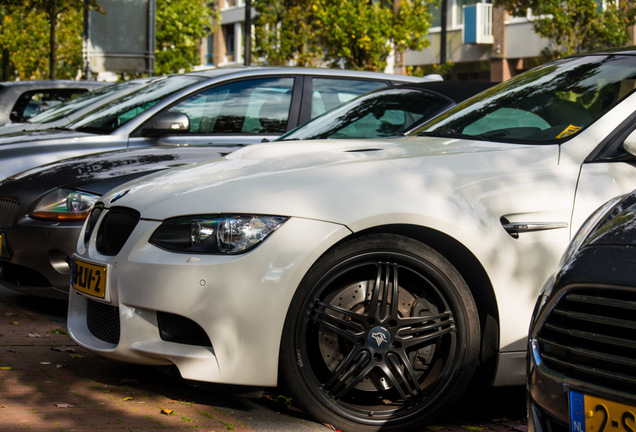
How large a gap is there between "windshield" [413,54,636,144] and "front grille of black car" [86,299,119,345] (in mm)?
1901

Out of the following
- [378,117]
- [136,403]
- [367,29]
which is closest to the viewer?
Answer: [136,403]

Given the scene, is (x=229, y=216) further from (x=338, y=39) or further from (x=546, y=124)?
(x=338, y=39)

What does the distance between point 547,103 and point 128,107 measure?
4.31 meters

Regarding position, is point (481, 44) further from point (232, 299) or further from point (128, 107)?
point (232, 299)

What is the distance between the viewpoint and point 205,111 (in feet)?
25.4

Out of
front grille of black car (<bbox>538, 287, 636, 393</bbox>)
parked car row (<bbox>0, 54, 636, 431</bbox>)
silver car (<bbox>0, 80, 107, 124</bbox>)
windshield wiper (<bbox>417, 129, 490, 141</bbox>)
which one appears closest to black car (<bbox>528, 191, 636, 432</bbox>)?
front grille of black car (<bbox>538, 287, 636, 393</bbox>)

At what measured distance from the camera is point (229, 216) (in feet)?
11.9

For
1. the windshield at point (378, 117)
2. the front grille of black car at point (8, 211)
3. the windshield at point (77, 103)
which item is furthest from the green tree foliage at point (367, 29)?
the front grille of black car at point (8, 211)

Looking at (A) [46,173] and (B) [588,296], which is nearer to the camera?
(B) [588,296]

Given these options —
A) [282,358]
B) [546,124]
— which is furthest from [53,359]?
[546,124]

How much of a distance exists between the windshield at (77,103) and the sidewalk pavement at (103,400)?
13.2ft

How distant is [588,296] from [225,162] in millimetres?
2284

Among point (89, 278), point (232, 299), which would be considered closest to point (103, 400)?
point (89, 278)

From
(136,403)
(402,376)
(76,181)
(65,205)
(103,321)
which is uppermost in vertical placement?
(76,181)
